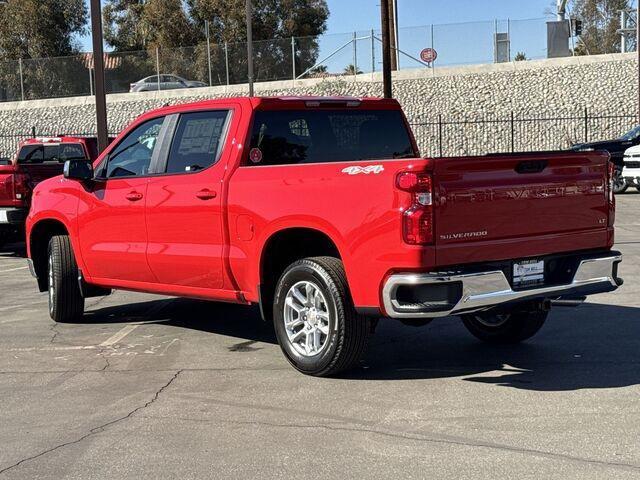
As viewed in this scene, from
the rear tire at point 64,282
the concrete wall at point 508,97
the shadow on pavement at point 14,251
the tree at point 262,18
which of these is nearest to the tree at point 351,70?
the concrete wall at point 508,97

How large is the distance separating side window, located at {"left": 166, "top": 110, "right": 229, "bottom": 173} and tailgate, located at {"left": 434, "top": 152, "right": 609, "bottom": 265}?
7.34ft

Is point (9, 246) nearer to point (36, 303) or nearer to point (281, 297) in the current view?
point (36, 303)

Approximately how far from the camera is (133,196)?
307 inches

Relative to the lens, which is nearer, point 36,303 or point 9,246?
point 36,303

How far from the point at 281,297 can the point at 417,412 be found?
1514 mm

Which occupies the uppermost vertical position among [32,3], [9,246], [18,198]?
[32,3]

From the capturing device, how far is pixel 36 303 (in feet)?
34.2

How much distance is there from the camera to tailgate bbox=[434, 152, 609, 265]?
5.71 m

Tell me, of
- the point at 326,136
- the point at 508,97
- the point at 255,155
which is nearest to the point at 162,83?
the point at 508,97

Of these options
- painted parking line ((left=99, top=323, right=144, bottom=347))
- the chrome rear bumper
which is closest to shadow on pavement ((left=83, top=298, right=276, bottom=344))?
painted parking line ((left=99, top=323, right=144, bottom=347))

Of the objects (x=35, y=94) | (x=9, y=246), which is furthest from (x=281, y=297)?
(x=35, y=94)

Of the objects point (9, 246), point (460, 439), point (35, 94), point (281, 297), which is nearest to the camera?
point (460, 439)

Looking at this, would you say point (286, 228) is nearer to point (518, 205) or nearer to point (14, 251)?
point (518, 205)

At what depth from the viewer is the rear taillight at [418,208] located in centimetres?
559
